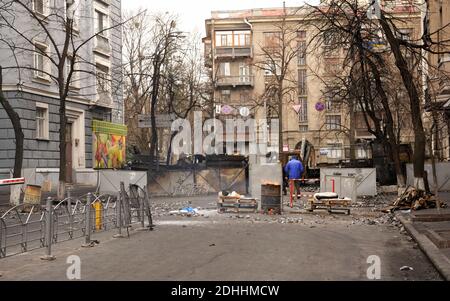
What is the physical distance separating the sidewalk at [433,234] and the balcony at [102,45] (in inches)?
943

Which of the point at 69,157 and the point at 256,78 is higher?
the point at 256,78

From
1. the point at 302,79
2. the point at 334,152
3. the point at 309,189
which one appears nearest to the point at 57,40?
the point at 309,189

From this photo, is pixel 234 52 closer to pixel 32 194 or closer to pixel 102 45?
pixel 102 45

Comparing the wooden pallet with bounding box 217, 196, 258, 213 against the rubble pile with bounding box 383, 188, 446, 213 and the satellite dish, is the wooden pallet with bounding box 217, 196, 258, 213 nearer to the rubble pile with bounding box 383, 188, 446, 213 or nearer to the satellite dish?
the rubble pile with bounding box 383, 188, 446, 213

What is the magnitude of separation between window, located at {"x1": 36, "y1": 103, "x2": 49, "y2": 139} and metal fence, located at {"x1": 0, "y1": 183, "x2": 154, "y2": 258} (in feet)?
56.1

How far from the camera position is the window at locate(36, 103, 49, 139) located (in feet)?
101

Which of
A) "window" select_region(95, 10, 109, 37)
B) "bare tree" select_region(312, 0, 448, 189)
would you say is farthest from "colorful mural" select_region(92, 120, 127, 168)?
"bare tree" select_region(312, 0, 448, 189)

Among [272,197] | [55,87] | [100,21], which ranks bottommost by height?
[272,197]

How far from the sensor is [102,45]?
3728cm

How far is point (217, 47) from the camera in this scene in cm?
7056

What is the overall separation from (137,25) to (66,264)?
33995mm

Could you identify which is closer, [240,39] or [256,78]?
[240,39]

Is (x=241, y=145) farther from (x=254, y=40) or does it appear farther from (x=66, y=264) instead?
(x=66, y=264)

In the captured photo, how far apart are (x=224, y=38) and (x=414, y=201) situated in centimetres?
5481
